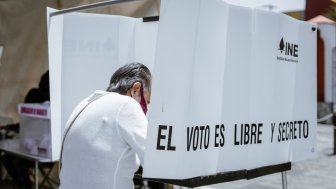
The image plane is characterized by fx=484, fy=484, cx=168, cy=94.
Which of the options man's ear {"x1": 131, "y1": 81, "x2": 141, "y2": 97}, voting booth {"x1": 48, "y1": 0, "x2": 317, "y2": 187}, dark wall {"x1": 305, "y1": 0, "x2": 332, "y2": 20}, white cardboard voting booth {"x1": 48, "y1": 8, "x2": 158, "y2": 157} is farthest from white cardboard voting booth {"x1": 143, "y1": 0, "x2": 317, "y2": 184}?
dark wall {"x1": 305, "y1": 0, "x2": 332, "y2": 20}

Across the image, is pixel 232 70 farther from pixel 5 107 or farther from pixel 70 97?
pixel 5 107

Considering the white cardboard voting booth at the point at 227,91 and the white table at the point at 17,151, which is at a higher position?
the white cardboard voting booth at the point at 227,91

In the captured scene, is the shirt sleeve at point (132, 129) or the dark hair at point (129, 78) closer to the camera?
the shirt sleeve at point (132, 129)

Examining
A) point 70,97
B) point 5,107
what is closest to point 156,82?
point 70,97

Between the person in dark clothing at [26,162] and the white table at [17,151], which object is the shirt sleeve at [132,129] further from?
the person in dark clothing at [26,162]

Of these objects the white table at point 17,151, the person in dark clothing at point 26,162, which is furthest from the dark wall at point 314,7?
the white table at point 17,151

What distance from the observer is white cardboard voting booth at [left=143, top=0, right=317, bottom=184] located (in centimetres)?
238

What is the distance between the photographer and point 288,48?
3.21m

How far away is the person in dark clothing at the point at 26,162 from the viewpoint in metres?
5.59

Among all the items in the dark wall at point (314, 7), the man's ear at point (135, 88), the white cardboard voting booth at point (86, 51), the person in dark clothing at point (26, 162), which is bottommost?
the person in dark clothing at point (26, 162)

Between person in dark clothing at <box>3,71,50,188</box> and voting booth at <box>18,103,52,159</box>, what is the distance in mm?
523

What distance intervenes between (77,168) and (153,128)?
0.47 m

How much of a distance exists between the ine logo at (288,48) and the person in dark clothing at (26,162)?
10.5 feet

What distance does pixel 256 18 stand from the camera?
2.91 m
